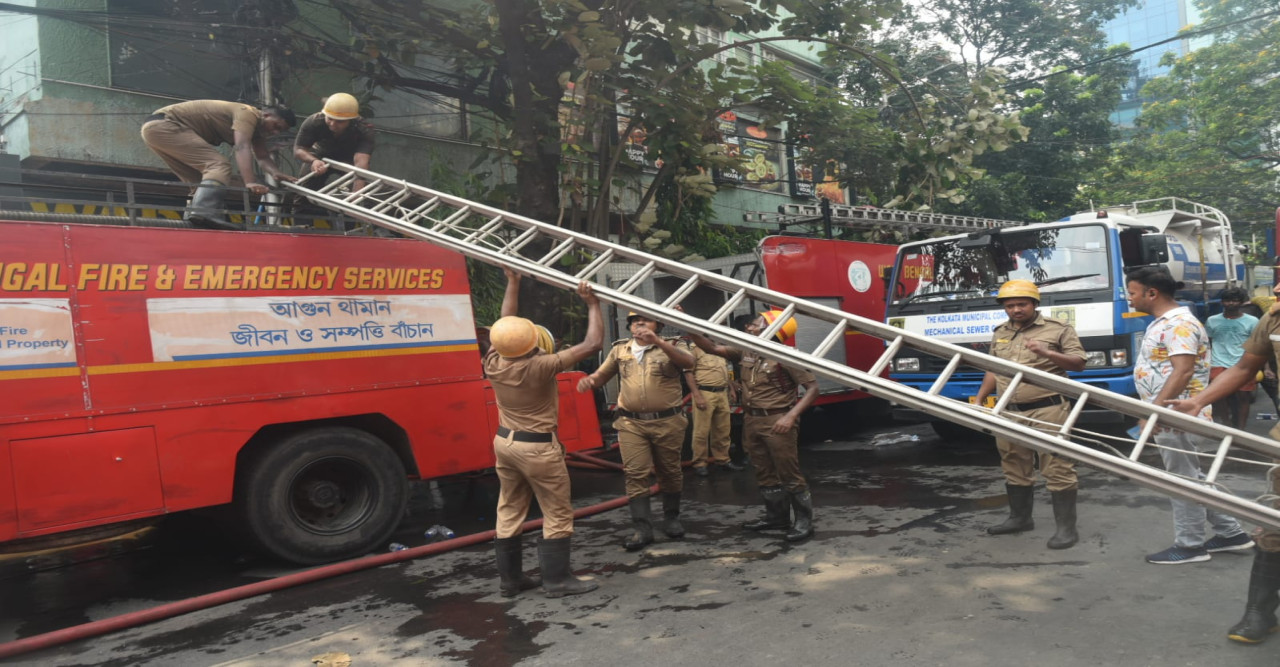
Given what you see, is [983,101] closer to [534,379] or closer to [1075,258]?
[1075,258]

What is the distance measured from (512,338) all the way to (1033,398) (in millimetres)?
3221

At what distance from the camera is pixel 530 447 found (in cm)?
480

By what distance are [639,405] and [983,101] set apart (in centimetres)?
693

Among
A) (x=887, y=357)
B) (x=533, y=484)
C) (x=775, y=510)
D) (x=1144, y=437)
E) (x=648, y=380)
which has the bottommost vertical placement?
(x=775, y=510)

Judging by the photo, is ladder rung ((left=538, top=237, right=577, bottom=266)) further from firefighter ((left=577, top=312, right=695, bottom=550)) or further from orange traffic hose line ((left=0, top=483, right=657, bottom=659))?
orange traffic hose line ((left=0, top=483, right=657, bottom=659))

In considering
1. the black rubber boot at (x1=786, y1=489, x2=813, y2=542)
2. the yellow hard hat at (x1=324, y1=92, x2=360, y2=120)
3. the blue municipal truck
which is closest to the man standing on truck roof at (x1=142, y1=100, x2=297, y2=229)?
the yellow hard hat at (x1=324, y1=92, x2=360, y2=120)

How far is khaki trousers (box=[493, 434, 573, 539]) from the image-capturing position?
480 cm

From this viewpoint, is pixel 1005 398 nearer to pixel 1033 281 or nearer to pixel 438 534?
pixel 438 534

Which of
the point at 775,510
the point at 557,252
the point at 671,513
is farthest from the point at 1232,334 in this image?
the point at 557,252

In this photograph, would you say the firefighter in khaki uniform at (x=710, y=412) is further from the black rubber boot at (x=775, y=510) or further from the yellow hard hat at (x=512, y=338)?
the yellow hard hat at (x=512, y=338)

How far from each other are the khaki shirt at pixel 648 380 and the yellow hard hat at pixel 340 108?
2.64 meters

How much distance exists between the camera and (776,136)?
22.1 m

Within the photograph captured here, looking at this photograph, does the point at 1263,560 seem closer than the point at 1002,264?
Yes

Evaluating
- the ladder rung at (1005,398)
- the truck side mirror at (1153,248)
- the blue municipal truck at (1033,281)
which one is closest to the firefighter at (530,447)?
the ladder rung at (1005,398)
